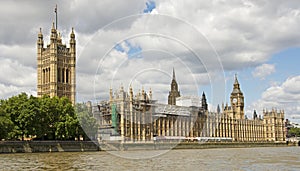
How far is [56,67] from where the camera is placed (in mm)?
112312

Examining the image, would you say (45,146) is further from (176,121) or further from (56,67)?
(56,67)

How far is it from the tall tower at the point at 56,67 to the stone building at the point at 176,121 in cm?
2502

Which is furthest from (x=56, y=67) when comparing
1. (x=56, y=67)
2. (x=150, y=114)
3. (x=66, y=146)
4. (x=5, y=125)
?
(x=5, y=125)

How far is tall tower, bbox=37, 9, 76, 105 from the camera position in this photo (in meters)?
112

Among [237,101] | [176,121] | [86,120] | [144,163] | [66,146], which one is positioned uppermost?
[237,101]

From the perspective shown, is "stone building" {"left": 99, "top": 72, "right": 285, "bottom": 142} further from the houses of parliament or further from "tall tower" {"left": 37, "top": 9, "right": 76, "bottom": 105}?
"tall tower" {"left": 37, "top": 9, "right": 76, "bottom": 105}

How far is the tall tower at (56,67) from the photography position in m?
112

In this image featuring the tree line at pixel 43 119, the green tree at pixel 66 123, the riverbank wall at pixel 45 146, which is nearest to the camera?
the riverbank wall at pixel 45 146

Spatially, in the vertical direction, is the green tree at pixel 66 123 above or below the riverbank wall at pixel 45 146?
above

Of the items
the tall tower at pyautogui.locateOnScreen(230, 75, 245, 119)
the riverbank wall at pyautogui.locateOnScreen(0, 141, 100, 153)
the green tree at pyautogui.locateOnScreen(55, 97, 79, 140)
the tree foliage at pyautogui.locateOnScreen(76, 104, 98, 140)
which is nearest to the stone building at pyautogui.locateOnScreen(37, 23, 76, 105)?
the tree foliage at pyautogui.locateOnScreen(76, 104, 98, 140)

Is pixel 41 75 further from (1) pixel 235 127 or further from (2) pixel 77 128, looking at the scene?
(1) pixel 235 127

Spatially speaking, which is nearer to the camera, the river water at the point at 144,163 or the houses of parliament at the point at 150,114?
the river water at the point at 144,163

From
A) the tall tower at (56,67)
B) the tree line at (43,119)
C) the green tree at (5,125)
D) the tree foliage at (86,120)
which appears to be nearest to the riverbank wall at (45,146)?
the green tree at (5,125)

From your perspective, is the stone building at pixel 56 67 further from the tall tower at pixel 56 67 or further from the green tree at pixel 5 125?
the green tree at pixel 5 125
